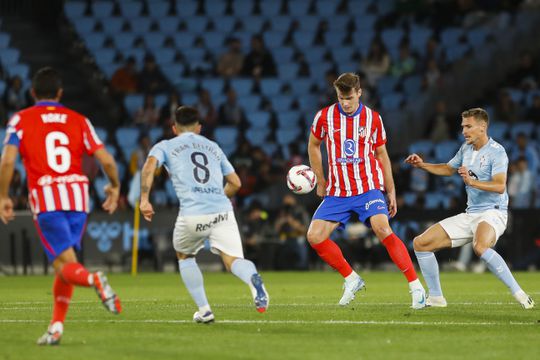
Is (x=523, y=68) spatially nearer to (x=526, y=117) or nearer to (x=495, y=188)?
(x=526, y=117)

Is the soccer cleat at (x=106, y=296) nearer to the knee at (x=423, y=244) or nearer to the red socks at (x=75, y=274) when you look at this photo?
the red socks at (x=75, y=274)

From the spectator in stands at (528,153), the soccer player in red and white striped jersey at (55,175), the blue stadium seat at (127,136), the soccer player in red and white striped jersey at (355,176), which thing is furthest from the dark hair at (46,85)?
the blue stadium seat at (127,136)

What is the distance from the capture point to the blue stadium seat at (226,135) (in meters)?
26.5

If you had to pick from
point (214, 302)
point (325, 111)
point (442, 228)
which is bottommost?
point (214, 302)

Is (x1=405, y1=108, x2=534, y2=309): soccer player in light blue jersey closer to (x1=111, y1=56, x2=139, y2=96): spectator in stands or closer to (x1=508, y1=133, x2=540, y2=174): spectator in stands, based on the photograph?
(x1=508, y1=133, x2=540, y2=174): spectator in stands

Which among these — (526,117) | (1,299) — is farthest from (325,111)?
(526,117)

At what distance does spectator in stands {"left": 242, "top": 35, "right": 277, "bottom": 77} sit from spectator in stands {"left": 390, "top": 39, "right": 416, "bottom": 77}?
285cm

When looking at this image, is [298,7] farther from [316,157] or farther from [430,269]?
[430,269]

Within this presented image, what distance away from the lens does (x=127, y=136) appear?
26.6 m

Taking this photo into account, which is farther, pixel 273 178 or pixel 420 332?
pixel 273 178

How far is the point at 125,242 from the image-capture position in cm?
2273

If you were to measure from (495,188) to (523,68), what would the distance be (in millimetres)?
16615

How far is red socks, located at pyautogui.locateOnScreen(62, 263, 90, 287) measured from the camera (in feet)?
29.1

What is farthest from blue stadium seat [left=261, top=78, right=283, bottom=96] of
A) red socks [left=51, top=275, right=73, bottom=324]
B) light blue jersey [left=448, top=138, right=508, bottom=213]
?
red socks [left=51, top=275, right=73, bottom=324]
